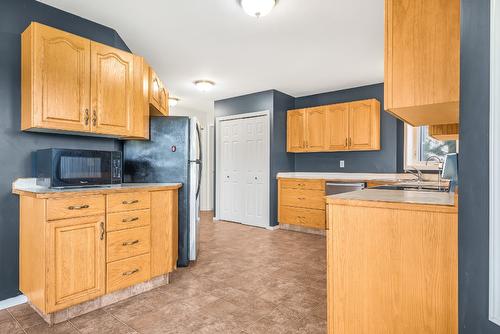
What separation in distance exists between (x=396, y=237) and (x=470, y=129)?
Answer: 0.64 meters

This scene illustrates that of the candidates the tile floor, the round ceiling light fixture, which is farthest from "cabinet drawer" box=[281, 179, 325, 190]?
the round ceiling light fixture

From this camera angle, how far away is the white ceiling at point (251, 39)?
2.50 metres

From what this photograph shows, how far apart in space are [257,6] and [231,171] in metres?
3.55

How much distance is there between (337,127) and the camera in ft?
15.6

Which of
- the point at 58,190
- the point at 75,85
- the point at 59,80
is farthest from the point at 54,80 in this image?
the point at 58,190

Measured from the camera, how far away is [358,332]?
1.48 meters

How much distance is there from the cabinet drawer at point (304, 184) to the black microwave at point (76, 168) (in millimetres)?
2995

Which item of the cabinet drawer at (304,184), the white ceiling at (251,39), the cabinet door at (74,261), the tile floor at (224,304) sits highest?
the white ceiling at (251,39)

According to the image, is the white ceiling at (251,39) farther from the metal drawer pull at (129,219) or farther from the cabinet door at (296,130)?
the metal drawer pull at (129,219)

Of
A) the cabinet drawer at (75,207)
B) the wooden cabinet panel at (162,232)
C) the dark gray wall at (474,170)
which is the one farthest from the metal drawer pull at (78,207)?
the dark gray wall at (474,170)

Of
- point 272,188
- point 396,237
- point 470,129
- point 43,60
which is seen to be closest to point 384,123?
point 272,188

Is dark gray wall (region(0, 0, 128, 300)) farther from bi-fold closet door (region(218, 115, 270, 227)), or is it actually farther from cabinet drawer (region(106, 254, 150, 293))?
bi-fold closet door (region(218, 115, 270, 227))

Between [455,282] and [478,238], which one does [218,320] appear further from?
[478,238]

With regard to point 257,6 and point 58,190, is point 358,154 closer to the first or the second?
point 257,6
